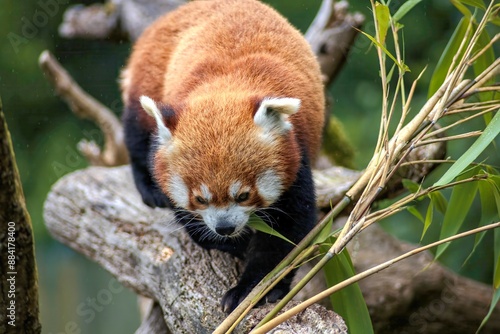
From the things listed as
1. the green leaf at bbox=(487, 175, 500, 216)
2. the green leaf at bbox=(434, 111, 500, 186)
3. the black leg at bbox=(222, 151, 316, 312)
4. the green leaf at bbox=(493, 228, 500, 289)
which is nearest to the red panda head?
the black leg at bbox=(222, 151, 316, 312)

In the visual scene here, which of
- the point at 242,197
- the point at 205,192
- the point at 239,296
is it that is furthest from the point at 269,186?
the point at 239,296

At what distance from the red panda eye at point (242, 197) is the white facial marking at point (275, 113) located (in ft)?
0.65

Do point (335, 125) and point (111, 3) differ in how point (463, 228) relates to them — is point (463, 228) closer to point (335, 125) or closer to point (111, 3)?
point (335, 125)

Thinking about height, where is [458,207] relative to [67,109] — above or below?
above

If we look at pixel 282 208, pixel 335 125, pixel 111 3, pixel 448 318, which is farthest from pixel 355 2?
pixel 282 208

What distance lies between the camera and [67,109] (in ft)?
21.9

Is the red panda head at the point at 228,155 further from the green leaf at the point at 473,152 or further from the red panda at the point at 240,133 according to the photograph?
the green leaf at the point at 473,152

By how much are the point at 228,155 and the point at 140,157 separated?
126 cm

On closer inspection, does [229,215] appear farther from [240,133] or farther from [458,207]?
[458,207]

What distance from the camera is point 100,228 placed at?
10.5ft

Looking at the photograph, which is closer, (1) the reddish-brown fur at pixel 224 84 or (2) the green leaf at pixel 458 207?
(1) the reddish-brown fur at pixel 224 84

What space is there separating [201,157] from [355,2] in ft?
12.2

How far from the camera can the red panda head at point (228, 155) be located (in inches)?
78.5

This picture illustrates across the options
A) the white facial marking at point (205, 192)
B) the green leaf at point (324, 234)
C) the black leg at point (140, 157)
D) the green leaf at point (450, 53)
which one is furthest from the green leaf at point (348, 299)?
the black leg at point (140, 157)
